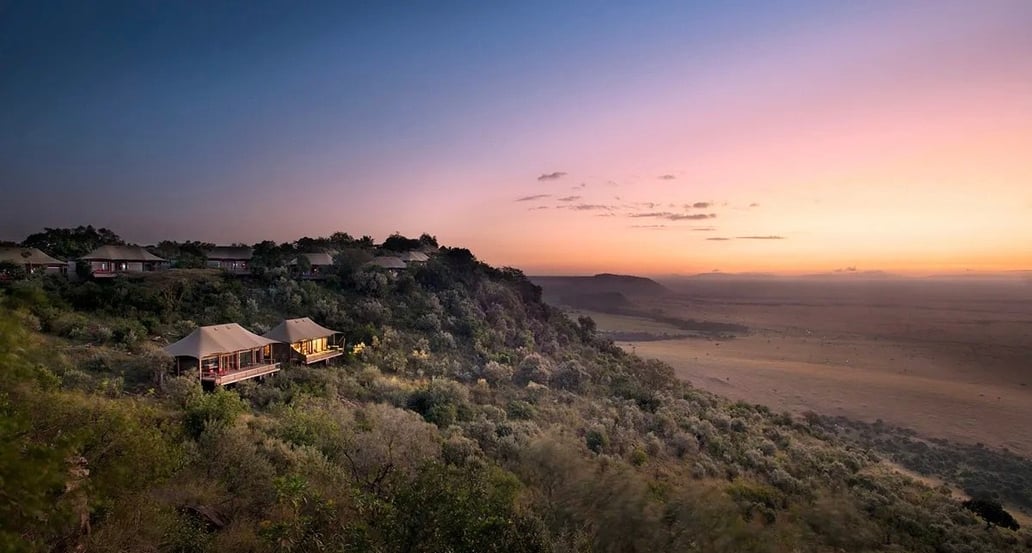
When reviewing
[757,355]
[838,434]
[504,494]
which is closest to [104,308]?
[504,494]

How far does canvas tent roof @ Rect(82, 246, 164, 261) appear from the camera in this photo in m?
37.8

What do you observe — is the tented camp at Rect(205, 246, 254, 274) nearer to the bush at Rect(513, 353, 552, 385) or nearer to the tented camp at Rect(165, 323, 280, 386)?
the tented camp at Rect(165, 323, 280, 386)

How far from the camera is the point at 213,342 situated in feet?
70.6

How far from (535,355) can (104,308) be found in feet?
87.5

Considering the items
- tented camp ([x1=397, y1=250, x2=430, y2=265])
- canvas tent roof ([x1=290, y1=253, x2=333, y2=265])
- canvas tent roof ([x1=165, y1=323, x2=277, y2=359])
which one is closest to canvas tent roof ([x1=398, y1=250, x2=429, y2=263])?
tented camp ([x1=397, y1=250, x2=430, y2=265])

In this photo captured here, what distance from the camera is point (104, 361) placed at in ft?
68.7

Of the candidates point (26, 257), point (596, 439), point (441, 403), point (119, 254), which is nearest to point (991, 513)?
point (596, 439)


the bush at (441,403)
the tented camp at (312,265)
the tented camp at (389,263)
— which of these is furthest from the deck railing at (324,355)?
the tented camp at (389,263)

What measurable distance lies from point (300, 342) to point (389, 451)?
16.2 meters

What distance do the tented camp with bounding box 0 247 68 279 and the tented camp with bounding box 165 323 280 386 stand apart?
21.7m

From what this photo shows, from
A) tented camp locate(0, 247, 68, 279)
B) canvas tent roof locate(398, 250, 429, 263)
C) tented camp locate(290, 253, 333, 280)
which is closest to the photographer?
tented camp locate(0, 247, 68, 279)

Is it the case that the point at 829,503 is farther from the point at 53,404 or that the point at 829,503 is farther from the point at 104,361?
the point at 104,361

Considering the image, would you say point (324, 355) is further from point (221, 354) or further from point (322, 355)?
point (221, 354)

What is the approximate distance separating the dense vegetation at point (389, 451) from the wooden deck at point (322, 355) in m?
0.79
